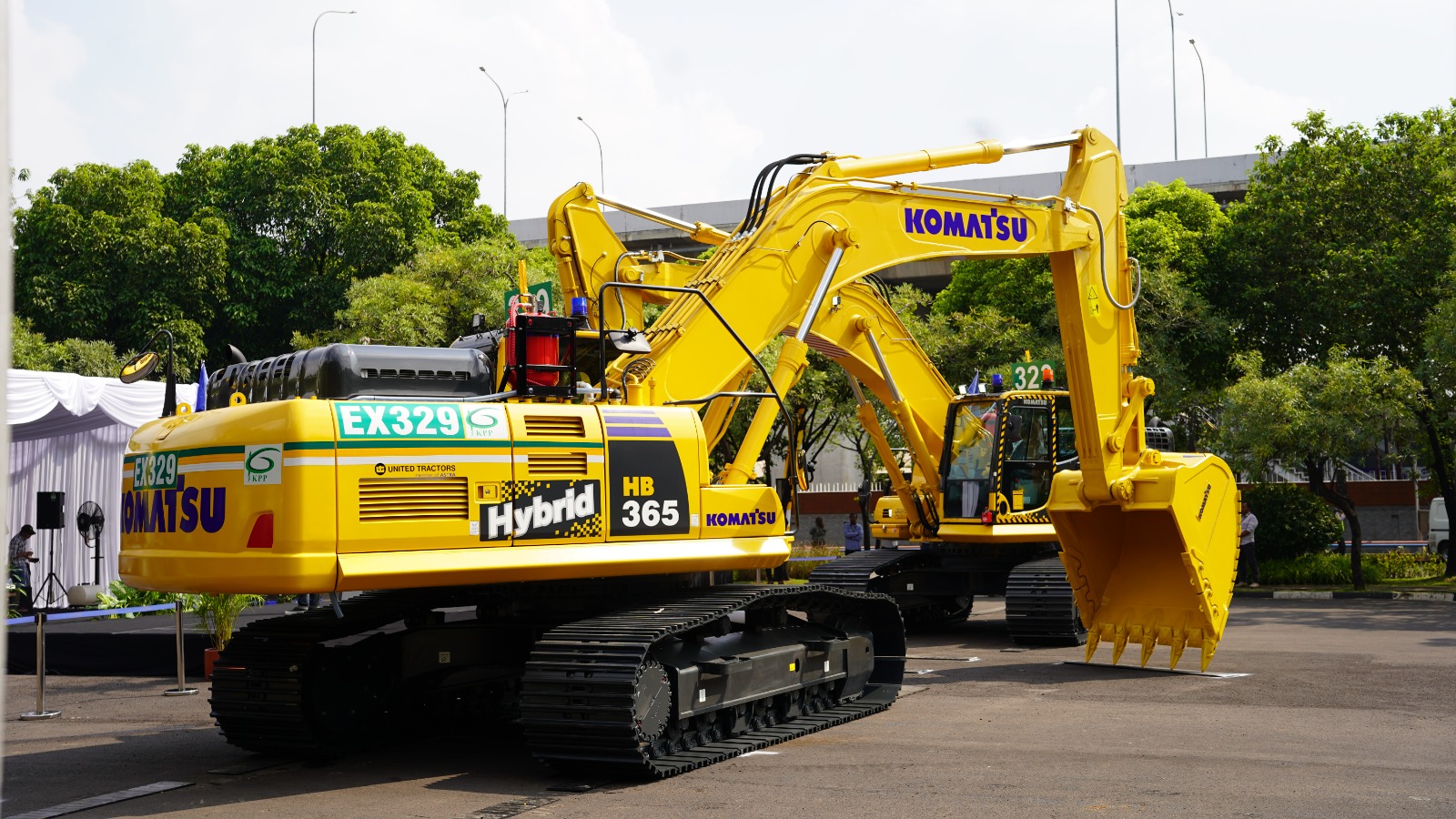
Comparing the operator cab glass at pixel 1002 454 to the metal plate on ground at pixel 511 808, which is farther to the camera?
the operator cab glass at pixel 1002 454

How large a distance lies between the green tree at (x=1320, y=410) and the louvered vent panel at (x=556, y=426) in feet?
56.3

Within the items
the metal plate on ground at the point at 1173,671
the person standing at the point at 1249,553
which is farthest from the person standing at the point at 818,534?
the metal plate on ground at the point at 1173,671

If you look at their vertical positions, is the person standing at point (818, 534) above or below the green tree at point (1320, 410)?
below

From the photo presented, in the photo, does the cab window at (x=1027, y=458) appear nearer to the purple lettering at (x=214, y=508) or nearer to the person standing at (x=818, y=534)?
the purple lettering at (x=214, y=508)

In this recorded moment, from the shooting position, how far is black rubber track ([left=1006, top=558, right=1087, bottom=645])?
595 inches

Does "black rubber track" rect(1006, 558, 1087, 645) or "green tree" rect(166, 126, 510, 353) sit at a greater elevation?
"green tree" rect(166, 126, 510, 353)

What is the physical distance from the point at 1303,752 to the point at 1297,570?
714 inches

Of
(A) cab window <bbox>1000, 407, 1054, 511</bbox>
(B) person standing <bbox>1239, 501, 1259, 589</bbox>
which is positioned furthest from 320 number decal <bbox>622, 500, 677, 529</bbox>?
(B) person standing <bbox>1239, 501, 1259, 589</bbox>

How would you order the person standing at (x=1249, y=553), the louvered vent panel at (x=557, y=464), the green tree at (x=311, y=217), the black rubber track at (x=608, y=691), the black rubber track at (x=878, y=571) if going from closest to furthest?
1. the black rubber track at (x=608, y=691)
2. the louvered vent panel at (x=557, y=464)
3. the black rubber track at (x=878, y=571)
4. the person standing at (x=1249, y=553)
5. the green tree at (x=311, y=217)

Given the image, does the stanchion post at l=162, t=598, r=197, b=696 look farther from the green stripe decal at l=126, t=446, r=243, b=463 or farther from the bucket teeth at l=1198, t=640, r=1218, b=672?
the bucket teeth at l=1198, t=640, r=1218, b=672

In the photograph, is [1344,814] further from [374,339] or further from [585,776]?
[374,339]

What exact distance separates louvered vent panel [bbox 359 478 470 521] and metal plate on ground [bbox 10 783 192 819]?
2241 millimetres

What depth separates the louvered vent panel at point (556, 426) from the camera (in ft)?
27.7

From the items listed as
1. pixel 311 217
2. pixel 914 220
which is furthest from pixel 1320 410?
pixel 311 217
